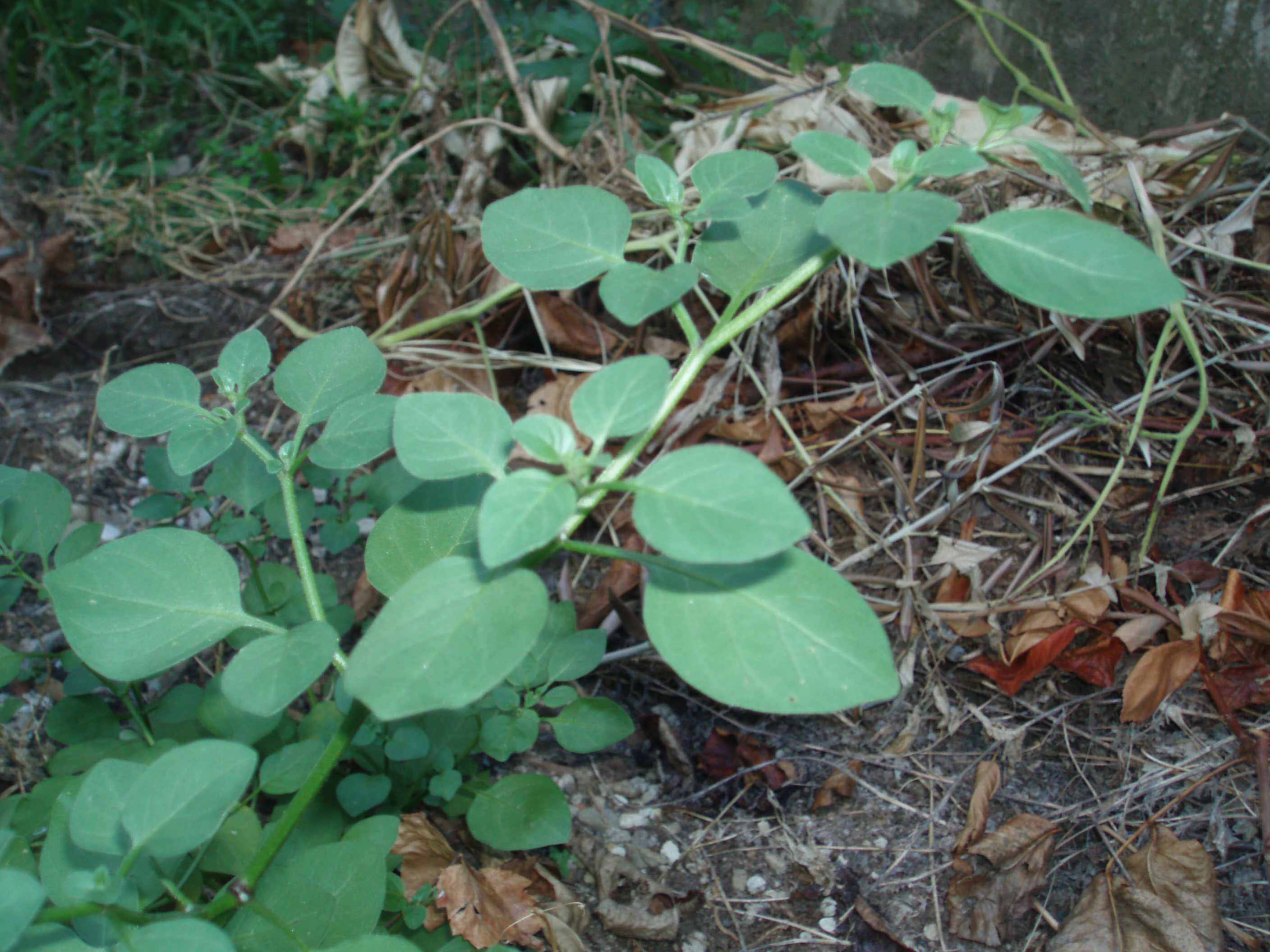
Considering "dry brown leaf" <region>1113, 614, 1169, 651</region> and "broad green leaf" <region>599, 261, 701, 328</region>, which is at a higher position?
"broad green leaf" <region>599, 261, 701, 328</region>

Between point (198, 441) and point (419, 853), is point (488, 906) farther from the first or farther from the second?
point (198, 441)

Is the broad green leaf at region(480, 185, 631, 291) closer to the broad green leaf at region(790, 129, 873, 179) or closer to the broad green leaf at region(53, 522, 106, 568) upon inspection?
the broad green leaf at region(790, 129, 873, 179)

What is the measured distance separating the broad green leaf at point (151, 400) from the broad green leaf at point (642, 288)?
397 millimetres

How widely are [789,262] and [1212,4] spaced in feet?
4.80

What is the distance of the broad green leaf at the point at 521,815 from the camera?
101 cm

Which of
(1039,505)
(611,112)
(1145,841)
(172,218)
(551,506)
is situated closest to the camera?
(551,506)

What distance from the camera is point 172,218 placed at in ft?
7.62

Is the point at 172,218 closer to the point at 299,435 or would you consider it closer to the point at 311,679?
the point at 299,435

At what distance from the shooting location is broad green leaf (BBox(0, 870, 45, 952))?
0.52 m

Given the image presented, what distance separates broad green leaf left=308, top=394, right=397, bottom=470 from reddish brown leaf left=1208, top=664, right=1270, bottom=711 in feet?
3.75

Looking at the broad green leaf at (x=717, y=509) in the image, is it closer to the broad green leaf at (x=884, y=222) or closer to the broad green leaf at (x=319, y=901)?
the broad green leaf at (x=884, y=222)

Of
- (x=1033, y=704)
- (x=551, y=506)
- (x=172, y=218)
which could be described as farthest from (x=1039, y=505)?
(x=172, y=218)

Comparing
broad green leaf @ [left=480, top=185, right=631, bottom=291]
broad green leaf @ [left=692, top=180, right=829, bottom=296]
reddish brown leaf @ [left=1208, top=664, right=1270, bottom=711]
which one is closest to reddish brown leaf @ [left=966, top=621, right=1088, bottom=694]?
reddish brown leaf @ [left=1208, top=664, right=1270, bottom=711]

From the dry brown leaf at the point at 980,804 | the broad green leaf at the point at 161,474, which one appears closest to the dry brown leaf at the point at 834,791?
the dry brown leaf at the point at 980,804
